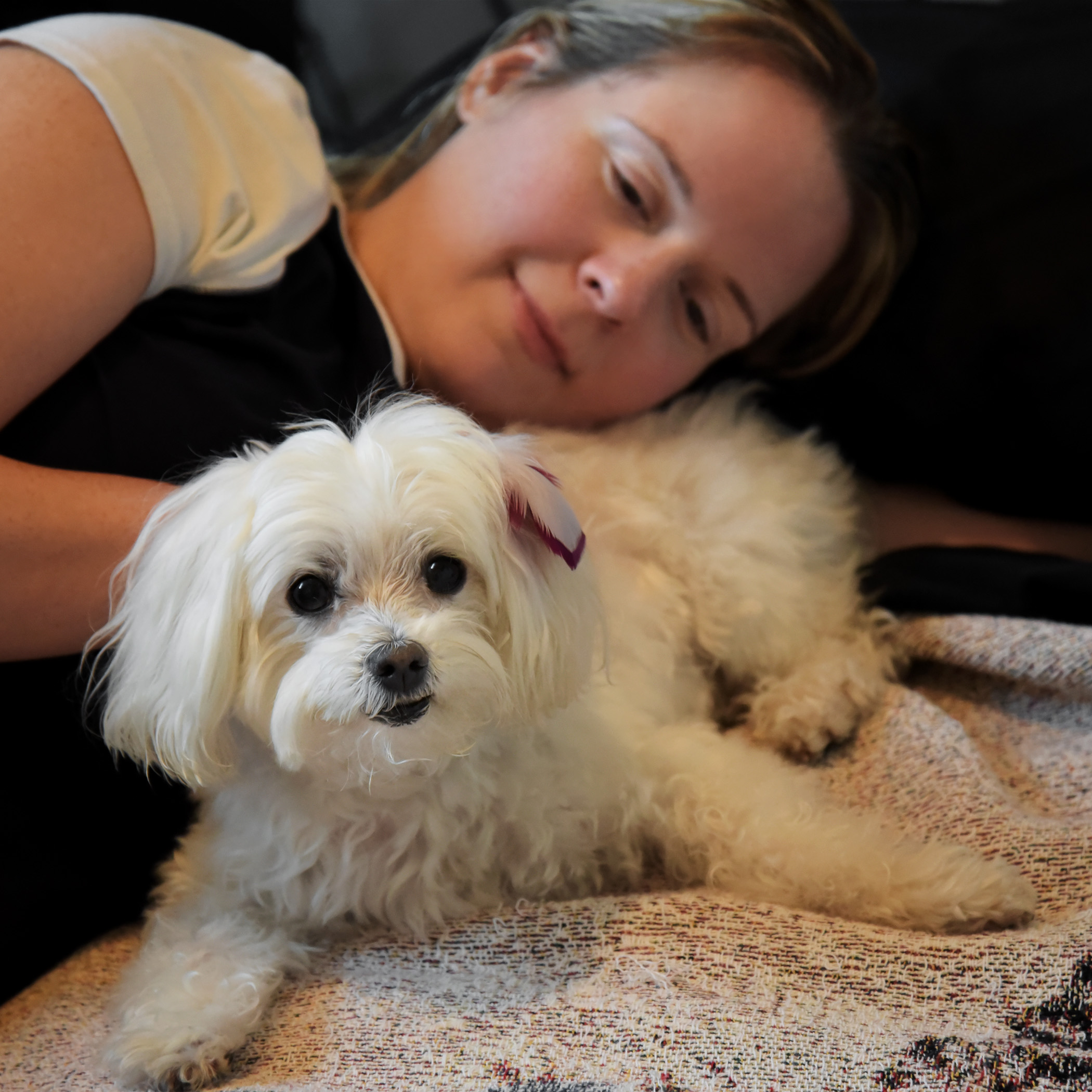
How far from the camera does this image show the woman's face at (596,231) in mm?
1221

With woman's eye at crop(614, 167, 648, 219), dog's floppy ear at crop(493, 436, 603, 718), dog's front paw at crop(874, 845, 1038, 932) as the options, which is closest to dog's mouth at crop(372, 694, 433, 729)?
dog's floppy ear at crop(493, 436, 603, 718)

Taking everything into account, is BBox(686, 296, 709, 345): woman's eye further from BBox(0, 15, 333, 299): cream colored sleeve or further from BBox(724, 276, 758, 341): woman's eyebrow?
BBox(0, 15, 333, 299): cream colored sleeve

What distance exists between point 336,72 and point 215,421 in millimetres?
914

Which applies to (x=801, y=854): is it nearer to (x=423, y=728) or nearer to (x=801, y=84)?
(x=423, y=728)

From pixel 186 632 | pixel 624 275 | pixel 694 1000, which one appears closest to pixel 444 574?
pixel 186 632

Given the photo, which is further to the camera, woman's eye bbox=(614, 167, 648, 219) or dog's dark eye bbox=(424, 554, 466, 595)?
woman's eye bbox=(614, 167, 648, 219)

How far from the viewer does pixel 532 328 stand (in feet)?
4.15

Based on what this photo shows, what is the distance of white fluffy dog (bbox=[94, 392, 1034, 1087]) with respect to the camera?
805 millimetres

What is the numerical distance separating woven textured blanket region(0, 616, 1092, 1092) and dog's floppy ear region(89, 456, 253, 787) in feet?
0.89

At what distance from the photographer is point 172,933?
1.02 m

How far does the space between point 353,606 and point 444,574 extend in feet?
0.28

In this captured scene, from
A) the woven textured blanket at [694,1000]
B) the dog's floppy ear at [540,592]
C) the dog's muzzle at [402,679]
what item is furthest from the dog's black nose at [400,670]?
the woven textured blanket at [694,1000]

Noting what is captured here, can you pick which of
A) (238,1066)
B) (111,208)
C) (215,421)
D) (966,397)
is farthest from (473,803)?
(966,397)

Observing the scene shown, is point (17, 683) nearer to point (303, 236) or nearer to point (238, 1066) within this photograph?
point (238, 1066)
